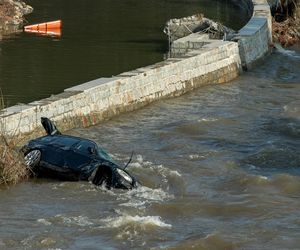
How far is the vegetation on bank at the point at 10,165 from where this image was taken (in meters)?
14.1

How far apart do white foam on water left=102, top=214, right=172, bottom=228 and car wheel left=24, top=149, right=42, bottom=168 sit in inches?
94.7

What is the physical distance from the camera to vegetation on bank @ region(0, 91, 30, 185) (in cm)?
1409

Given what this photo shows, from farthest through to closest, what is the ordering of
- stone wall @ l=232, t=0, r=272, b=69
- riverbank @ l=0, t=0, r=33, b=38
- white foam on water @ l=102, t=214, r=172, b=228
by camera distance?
1. riverbank @ l=0, t=0, r=33, b=38
2. stone wall @ l=232, t=0, r=272, b=69
3. white foam on water @ l=102, t=214, r=172, b=228

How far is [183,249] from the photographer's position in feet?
39.5

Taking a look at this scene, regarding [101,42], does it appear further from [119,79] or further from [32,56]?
[119,79]

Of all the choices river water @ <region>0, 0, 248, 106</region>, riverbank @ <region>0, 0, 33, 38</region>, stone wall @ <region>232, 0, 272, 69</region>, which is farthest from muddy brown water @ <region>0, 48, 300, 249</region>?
riverbank @ <region>0, 0, 33, 38</region>

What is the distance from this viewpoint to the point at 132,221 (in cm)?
1285

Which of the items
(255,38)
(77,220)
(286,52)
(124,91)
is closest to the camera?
(77,220)

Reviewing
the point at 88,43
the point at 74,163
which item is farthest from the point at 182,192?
the point at 88,43

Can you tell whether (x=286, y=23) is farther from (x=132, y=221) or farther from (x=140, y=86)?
(x=132, y=221)

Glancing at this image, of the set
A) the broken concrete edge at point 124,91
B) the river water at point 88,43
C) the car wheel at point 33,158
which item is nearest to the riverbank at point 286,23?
the river water at point 88,43

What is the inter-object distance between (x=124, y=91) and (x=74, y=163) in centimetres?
648

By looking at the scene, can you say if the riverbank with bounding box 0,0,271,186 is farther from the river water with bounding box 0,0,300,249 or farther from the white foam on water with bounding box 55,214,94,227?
the white foam on water with bounding box 55,214,94,227

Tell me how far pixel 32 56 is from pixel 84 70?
3.44 m
